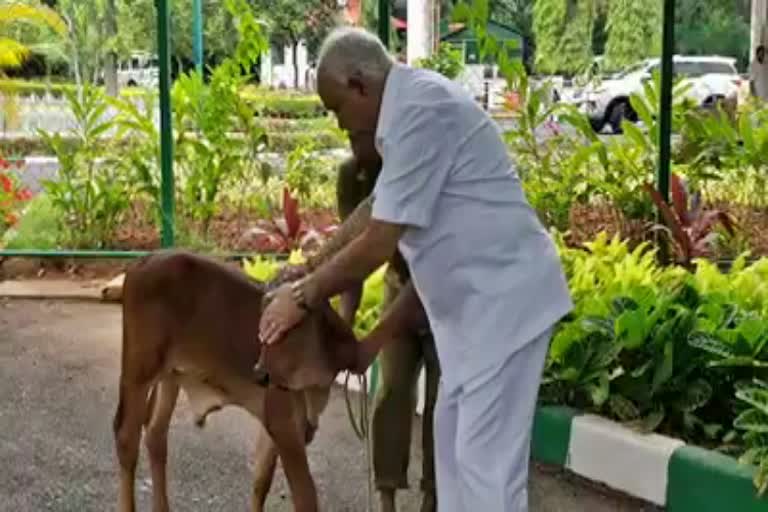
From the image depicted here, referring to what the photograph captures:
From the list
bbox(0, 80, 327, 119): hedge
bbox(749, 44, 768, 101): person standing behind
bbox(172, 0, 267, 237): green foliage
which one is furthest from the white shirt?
bbox(749, 44, 768, 101): person standing behind

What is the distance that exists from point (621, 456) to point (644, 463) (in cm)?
12

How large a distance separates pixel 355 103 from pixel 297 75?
619 cm

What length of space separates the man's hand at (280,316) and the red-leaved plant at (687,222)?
4.15 m

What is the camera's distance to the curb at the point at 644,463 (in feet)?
13.1

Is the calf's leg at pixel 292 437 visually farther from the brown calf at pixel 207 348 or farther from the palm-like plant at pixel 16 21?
the palm-like plant at pixel 16 21

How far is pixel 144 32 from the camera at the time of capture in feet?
28.9

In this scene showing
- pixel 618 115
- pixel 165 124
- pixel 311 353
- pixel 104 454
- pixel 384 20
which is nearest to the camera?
pixel 311 353

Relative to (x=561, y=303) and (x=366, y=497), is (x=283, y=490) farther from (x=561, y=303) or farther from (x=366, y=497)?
(x=561, y=303)

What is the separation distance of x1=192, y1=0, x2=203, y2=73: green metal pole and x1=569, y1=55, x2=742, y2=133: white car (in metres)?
2.69

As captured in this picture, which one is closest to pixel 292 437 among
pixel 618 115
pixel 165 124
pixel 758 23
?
pixel 165 124

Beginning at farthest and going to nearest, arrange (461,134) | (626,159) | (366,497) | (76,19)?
(76,19) < (626,159) < (366,497) < (461,134)

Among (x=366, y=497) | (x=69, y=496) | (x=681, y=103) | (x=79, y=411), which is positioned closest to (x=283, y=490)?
(x=366, y=497)

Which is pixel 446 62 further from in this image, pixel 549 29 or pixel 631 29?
pixel 631 29

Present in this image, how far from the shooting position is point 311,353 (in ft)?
9.76
